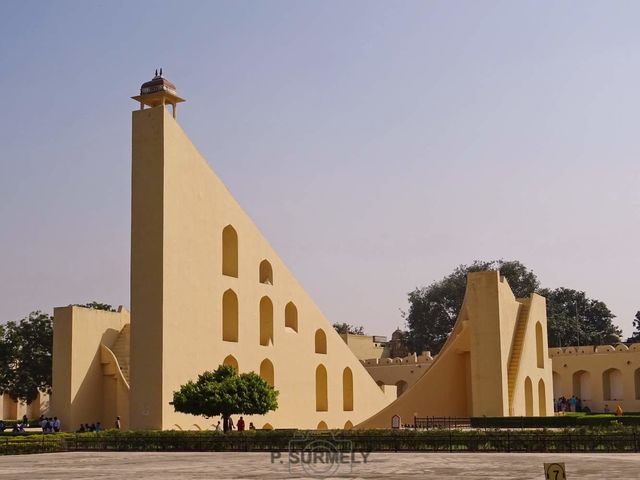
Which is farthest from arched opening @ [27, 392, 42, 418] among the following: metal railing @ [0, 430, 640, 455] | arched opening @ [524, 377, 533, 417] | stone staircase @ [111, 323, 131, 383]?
arched opening @ [524, 377, 533, 417]

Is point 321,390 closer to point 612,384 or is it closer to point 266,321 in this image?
point 266,321

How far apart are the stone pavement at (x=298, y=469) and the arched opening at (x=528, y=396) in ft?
40.0

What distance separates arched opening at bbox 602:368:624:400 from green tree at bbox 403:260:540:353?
15734 millimetres

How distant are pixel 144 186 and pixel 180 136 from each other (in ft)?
6.00

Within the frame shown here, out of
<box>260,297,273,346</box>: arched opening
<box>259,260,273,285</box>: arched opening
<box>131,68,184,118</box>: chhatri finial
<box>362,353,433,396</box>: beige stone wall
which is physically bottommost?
<box>362,353,433,396</box>: beige stone wall

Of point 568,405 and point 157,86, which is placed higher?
point 157,86

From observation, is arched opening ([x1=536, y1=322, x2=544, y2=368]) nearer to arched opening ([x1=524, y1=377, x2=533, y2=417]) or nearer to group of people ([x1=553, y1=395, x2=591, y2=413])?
arched opening ([x1=524, y1=377, x2=533, y2=417])

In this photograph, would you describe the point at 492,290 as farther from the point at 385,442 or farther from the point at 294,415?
the point at 385,442

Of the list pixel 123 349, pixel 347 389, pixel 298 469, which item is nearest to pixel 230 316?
pixel 123 349

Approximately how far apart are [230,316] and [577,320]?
132 ft

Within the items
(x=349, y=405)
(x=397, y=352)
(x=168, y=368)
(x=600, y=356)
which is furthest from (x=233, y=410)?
(x=397, y=352)

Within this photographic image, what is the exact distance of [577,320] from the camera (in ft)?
201

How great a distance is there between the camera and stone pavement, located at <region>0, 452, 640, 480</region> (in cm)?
1287

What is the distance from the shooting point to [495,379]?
85.4 feet
